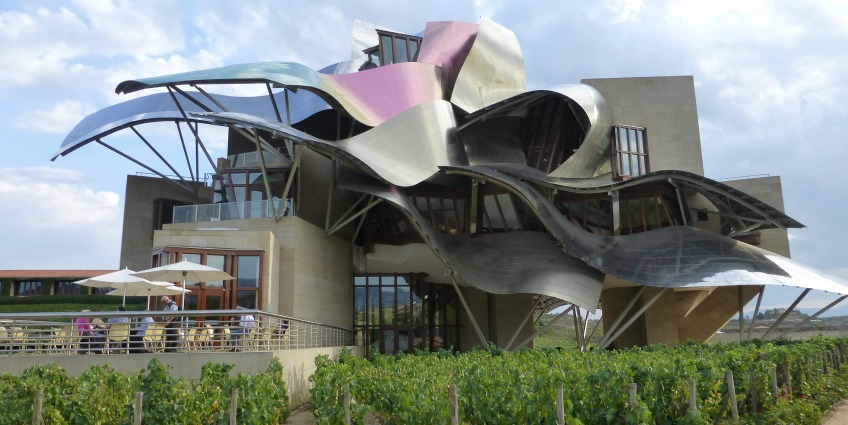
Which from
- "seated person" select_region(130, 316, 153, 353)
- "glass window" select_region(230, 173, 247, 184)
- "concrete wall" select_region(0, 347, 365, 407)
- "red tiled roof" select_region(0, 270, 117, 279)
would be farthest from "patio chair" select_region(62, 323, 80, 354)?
"red tiled roof" select_region(0, 270, 117, 279)

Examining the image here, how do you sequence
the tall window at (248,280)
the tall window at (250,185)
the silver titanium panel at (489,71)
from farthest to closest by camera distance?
the silver titanium panel at (489,71) → the tall window at (250,185) → the tall window at (248,280)

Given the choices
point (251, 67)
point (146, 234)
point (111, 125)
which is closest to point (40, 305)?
point (146, 234)

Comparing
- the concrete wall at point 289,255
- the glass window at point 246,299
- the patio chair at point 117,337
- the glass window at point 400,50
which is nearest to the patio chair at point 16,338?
the patio chair at point 117,337

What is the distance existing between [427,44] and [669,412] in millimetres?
30931

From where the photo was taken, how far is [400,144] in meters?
28.6

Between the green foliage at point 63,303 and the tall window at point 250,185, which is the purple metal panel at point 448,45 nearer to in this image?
the tall window at point 250,185

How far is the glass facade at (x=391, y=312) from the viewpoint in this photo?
34.6 meters

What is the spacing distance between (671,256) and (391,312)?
1401cm

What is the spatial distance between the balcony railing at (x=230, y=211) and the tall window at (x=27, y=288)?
1991cm

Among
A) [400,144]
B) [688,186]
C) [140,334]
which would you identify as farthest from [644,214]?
[140,334]

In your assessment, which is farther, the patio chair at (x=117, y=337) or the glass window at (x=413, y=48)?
the glass window at (x=413, y=48)

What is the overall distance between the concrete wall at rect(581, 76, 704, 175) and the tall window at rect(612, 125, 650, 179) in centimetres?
427

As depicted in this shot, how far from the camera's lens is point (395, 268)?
34.0 m

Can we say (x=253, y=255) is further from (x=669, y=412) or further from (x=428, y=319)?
(x=669, y=412)
